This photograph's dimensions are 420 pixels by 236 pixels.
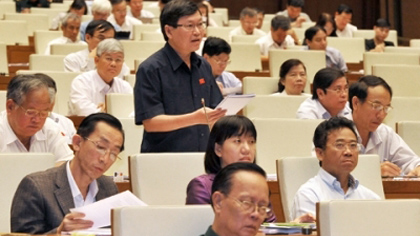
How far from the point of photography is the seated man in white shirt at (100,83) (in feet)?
21.0

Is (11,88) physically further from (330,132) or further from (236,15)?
(236,15)

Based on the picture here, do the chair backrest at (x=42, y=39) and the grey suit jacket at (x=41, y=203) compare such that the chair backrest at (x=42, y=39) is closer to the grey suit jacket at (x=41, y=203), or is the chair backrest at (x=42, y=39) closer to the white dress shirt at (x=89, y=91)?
the white dress shirt at (x=89, y=91)

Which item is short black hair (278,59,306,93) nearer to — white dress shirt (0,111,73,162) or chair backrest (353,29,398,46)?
white dress shirt (0,111,73,162)

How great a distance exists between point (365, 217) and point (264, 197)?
18.5 inches

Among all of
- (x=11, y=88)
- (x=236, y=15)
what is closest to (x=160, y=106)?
(x=11, y=88)

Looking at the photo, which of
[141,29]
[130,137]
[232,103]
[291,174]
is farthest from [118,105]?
[141,29]

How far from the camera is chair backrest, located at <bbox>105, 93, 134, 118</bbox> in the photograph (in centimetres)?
573

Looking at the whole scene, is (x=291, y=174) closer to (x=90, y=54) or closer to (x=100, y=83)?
(x=100, y=83)

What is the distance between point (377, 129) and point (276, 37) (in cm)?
460

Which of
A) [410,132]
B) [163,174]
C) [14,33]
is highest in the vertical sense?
[14,33]

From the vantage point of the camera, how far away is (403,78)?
734cm

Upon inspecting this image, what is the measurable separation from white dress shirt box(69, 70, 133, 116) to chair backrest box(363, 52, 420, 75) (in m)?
2.52

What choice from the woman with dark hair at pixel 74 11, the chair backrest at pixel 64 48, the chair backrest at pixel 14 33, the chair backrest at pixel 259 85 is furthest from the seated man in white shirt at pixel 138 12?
the chair backrest at pixel 259 85

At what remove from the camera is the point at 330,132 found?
3.99m
